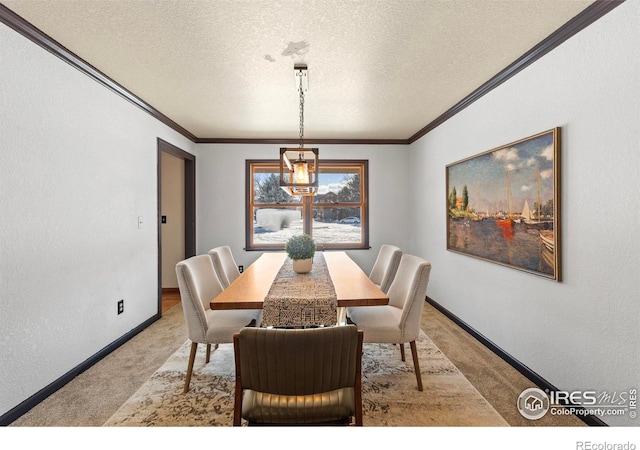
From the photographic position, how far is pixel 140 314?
3184 mm

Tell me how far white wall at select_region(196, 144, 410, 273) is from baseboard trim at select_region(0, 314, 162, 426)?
1914 millimetres

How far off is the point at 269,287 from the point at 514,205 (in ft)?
6.45

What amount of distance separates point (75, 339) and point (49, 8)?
2184 millimetres

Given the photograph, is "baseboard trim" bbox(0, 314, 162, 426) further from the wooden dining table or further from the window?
the window

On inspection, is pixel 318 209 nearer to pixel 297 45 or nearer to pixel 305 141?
pixel 305 141

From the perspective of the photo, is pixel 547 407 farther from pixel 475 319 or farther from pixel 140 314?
pixel 140 314

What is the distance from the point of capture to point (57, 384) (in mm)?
2092

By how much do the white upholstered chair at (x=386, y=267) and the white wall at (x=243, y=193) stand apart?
5.16 ft

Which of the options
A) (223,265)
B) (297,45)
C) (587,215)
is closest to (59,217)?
(223,265)

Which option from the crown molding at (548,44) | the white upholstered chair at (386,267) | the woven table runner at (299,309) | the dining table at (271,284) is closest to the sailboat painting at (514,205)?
the crown molding at (548,44)

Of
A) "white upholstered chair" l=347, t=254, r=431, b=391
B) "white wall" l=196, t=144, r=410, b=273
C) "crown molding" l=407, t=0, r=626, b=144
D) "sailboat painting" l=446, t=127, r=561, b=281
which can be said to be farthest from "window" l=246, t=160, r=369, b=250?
"white upholstered chair" l=347, t=254, r=431, b=391

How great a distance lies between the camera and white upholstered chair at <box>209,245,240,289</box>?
287 cm

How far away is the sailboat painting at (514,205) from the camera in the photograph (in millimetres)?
2004
